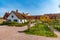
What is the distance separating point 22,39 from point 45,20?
133ft

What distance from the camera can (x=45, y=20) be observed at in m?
54.6

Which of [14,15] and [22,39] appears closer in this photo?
[22,39]

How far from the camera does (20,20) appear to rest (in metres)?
56.2

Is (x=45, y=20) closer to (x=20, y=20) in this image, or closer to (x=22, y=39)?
(x=20, y=20)

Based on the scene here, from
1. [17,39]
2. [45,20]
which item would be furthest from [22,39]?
[45,20]

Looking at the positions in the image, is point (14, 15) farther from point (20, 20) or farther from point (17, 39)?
point (17, 39)

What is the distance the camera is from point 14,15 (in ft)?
183

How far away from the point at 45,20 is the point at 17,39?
40679 millimetres

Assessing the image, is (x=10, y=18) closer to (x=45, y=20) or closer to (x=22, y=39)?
(x=45, y=20)

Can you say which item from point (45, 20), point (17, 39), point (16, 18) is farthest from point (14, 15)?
point (17, 39)

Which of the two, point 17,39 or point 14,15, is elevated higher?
point 14,15

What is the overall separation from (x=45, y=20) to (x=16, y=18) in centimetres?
1193

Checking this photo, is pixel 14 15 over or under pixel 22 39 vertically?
over

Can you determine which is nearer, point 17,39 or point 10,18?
point 17,39
